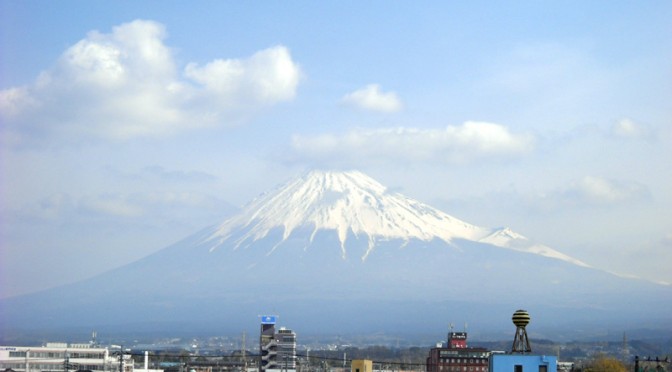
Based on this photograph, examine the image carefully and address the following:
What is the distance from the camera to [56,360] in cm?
8319

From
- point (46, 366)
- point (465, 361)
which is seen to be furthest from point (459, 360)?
point (46, 366)

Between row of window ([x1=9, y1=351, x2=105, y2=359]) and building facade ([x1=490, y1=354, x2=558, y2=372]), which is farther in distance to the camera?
row of window ([x1=9, y1=351, x2=105, y2=359])


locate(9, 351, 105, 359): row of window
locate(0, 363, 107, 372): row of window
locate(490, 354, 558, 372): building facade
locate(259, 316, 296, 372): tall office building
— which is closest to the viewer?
locate(490, 354, 558, 372): building facade

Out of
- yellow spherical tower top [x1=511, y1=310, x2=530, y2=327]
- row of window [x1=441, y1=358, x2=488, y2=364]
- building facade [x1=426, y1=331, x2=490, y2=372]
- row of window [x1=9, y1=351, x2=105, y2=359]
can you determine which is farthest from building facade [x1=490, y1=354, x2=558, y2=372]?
row of window [x1=441, y1=358, x2=488, y2=364]

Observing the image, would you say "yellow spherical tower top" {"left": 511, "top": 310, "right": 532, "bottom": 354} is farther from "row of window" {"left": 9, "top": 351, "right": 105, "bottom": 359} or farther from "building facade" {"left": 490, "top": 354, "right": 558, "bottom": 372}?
"row of window" {"left": 9, "top": 351, "right": 105, "bottom": 359}

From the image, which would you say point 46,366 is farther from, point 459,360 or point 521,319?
point 521,319

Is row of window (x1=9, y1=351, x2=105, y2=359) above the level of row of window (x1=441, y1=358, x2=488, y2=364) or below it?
above

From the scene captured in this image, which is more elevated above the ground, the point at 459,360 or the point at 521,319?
the point at 521,319

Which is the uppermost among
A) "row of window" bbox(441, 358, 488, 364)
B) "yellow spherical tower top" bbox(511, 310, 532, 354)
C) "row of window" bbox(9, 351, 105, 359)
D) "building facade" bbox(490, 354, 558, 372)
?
"yellow spherical tower top" bbox(511, 310, 532, 354)

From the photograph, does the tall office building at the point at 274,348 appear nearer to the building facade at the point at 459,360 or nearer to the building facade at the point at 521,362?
the building facade at the point at 459,360

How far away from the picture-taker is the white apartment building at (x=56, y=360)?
81.4m

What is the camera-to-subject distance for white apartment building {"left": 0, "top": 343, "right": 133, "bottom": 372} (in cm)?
8138

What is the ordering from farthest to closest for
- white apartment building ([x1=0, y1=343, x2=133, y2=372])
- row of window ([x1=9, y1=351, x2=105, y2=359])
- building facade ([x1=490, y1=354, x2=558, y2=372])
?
row of window ([x1=9, y1=351, x2=105, y2=359]) → white apartment building ([x1=0, y1=343, x2=133, y2=372]) → building facade ([x1=490, y1=354, x2=558, y2=372])

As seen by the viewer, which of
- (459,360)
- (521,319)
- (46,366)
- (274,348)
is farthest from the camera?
(459,360)
